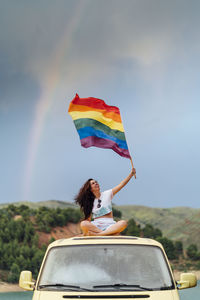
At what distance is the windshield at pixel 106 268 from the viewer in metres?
4.96

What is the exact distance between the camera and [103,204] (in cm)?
764

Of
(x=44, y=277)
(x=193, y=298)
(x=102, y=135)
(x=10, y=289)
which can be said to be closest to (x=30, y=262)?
(x=10, y=289)

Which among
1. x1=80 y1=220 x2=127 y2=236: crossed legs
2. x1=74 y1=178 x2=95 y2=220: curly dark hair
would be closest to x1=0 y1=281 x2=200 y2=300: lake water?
x1=74 y1=178 x2=95 y2=220: curly dark hair

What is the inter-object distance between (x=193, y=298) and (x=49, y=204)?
184ft

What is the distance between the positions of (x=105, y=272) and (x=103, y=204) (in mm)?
2580

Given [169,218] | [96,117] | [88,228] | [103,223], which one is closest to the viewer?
[88,228]

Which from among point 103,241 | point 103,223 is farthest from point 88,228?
point 103,241

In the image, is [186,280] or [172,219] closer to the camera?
[186,280]

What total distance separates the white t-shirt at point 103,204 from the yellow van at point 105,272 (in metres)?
1.92

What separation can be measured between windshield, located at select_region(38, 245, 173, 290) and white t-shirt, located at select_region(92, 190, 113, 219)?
2098 millimetres

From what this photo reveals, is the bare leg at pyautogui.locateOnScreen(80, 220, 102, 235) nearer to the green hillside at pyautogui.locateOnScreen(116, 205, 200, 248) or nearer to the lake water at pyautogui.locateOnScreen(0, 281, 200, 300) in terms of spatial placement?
the lake water at pyautogui.locateOnScreen(0, 281, 200, 300)

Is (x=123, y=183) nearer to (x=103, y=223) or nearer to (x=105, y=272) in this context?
(x=103, y=223)

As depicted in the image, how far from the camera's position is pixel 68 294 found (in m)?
4.78

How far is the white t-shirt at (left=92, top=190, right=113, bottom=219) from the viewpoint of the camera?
7.53 meters
